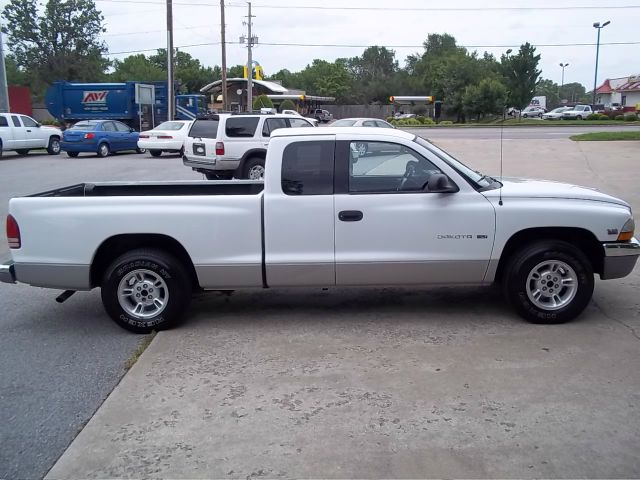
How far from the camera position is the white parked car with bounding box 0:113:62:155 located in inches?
997

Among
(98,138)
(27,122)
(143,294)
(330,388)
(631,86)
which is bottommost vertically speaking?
(330,388)

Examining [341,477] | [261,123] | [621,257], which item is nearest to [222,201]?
[341,477]

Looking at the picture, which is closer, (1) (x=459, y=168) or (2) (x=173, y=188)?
(1) (x=459, y=168)

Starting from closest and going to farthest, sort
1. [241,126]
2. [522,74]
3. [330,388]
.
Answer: [330,388], [241,126], [522,74]

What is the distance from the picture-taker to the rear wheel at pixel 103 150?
25900 millimetres

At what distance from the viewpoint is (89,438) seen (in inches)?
156

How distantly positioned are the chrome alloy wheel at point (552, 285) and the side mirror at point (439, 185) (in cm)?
106

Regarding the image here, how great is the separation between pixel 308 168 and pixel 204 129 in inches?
444

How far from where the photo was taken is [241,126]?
1599 centimetres

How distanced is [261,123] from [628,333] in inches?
464

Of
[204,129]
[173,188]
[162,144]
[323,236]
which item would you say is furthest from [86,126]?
[323,236]

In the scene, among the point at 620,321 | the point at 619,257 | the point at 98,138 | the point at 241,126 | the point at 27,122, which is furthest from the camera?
the point at 27,122

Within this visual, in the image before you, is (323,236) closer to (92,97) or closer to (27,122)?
(27,122)

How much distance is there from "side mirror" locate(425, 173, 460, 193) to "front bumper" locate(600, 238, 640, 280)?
4.91ft
